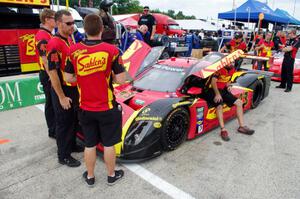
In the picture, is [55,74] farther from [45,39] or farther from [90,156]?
[90,156]

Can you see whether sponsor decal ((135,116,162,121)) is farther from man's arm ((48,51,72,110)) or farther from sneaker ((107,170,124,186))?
man's arm ((48,51,72,110))

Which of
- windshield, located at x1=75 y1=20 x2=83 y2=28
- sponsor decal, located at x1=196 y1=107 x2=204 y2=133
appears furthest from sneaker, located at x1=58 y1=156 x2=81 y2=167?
windshield, located at x1=75 y1=20 x2=83 y2=28

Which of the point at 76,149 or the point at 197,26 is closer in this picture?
the point at 76,149

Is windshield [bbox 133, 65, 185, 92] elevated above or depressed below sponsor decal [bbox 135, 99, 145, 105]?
above

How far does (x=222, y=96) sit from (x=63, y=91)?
2.51 m

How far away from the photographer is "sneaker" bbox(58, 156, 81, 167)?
321 centimetres

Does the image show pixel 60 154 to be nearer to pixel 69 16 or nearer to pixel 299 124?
pixel 69 16

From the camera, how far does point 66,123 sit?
3197mm

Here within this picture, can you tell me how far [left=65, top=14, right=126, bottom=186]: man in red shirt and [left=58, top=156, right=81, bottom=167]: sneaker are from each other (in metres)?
0.53

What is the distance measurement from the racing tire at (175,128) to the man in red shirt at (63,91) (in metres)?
1.13

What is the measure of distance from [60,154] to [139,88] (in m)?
1.56

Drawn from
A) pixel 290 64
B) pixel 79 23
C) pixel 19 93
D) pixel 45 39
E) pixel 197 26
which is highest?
pixel 197 26

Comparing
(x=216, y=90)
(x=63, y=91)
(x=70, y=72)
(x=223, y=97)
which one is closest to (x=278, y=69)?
(x=223, y=97)

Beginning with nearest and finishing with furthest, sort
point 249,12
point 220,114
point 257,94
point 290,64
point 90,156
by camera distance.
→ point 90,156
point 220,114
point 257,94
point 290,64
point 249,12
